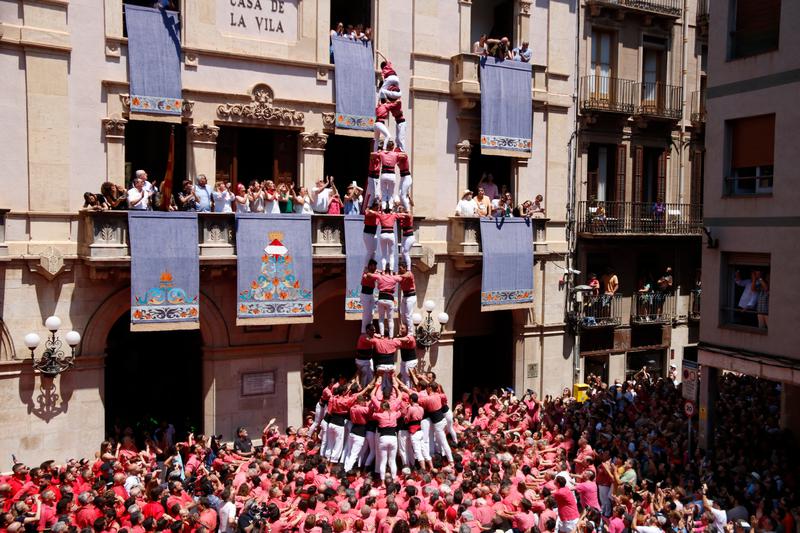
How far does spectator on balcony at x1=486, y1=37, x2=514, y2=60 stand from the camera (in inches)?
1025

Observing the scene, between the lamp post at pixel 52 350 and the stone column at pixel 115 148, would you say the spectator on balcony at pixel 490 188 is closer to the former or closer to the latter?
the stone column at pixel 115 148

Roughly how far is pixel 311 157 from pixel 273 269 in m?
4.04

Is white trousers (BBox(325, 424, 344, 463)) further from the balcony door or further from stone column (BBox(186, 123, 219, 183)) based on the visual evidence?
the balcony door

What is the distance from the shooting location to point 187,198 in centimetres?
2134

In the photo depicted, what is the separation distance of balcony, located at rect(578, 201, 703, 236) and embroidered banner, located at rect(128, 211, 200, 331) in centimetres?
1458

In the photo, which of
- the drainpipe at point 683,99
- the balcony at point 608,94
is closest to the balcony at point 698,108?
the drainpipe at point 683,99

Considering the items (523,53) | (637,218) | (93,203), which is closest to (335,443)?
(93,203)

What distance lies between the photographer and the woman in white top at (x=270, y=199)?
2252cm

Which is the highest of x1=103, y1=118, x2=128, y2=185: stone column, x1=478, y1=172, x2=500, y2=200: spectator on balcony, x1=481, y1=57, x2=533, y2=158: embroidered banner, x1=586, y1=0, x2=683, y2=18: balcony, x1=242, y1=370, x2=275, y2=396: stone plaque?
x1=586, y1=0, x2=683, y2=18: balcony

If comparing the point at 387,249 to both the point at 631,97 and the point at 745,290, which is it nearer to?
the point at 745,290

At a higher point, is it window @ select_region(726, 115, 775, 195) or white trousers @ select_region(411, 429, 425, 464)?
window @ select_region(726, 115, 775, 195)

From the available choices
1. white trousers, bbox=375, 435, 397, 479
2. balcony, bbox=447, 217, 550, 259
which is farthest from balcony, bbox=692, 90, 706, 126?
white trousers, bbox=375, 435, 397, 479

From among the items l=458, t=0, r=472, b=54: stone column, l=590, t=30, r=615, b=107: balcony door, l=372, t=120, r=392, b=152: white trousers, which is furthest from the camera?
l=590, t=30, r=615, b=107: balcony door

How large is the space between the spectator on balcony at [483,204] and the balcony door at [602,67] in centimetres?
671
